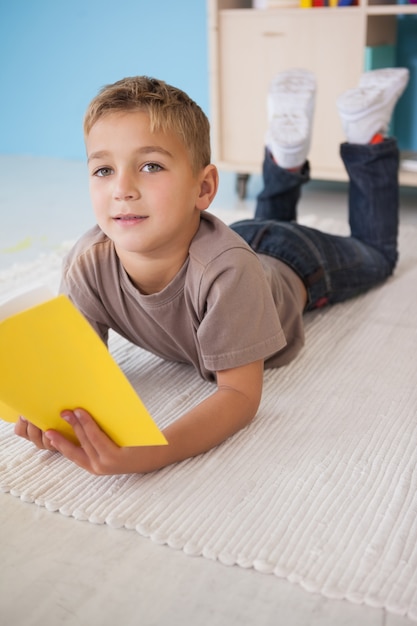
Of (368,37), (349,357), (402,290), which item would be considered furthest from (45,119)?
(349,357)

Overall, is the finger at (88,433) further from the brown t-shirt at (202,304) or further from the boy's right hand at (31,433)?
the brown t-shirt at (202,304)

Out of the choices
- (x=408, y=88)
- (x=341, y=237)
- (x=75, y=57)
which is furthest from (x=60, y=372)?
(x=75, y=57)

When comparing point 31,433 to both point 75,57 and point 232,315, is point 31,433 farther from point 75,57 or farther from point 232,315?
point 75,57

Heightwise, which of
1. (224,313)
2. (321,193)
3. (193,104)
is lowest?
(321,193)

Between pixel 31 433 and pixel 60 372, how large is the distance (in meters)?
0.15

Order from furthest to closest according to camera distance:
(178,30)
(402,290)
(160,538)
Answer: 1. (178,30)
2. (402,290)
3. (160,538)

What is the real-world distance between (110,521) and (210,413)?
184mm

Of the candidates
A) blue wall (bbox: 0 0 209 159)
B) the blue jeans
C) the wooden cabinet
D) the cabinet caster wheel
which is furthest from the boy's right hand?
blue wall (bbox: 0 0 209 159)

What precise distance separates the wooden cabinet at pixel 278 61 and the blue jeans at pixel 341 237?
0.53 m

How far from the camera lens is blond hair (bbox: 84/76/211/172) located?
956 millimetres

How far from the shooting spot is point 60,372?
809 mm

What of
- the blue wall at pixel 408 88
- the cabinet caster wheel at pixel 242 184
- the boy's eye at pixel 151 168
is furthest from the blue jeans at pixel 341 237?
→ the blue wall at pixel 408 88

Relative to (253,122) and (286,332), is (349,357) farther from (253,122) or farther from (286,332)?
(253,122)

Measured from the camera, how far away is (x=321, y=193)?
242 cm
